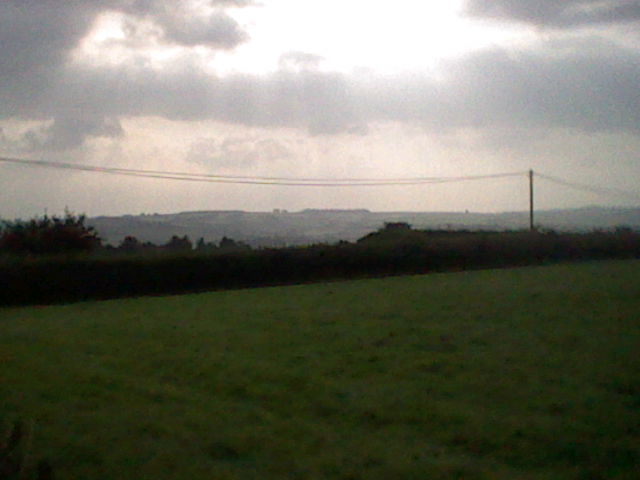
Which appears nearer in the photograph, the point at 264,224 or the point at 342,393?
the point at 342,393

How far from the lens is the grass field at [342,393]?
19.1 feet

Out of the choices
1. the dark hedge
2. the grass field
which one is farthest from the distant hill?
the grass field

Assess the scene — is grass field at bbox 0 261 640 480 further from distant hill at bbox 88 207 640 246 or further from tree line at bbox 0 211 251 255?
distant hill at bbox 88 207 640 246

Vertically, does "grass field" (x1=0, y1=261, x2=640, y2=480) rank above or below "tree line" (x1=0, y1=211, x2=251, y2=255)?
below

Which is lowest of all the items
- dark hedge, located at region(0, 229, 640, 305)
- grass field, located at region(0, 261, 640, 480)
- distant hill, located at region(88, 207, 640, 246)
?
grass field, located at region(0, 261, 640, 480)

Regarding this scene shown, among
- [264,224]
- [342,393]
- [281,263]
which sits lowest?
[342,393]

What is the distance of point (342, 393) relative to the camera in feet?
26.7

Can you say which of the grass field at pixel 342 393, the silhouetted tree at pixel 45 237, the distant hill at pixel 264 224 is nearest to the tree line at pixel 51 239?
the silhouetted tree at pixel 45 237

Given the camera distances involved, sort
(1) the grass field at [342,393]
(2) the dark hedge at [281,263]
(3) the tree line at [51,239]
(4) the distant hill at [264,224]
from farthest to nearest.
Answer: (4) the distant hill at [264,224] → (3) the tree line at [51,239] → (2) the dark hedge at [281,263] → (1) the grass field at [342,393]

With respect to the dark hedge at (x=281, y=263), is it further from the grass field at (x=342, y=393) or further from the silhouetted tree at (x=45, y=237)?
the grass field at (x=342, y=393)

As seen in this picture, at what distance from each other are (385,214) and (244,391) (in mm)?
51150

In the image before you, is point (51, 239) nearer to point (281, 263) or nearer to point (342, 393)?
point (281, 263)

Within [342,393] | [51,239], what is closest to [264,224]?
[51,239]

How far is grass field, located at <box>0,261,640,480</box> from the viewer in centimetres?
582
